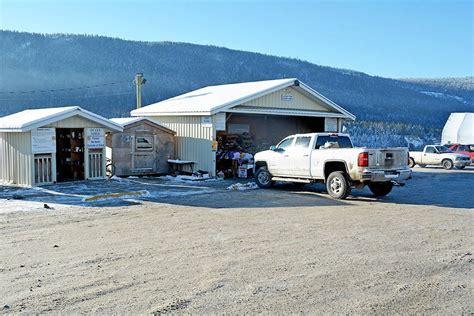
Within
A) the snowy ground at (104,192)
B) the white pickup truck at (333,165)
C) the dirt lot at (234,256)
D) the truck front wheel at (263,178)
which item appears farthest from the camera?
the truck front wheel at (263,178)

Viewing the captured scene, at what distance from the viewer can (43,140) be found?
675 inches

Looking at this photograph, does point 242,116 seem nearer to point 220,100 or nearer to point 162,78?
point 220,100

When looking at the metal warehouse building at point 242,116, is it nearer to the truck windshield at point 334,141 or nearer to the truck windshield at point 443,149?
the truck windshield at point 334,141

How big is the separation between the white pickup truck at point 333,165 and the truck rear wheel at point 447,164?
49.3ft

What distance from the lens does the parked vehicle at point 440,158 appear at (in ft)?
95.0

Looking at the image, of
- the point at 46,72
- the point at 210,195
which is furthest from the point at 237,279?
the point at 46,72

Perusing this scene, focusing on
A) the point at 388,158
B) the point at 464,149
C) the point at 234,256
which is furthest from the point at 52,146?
the point at 464,149

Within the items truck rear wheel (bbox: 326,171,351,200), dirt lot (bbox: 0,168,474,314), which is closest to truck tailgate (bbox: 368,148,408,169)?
truck rear wheel (bbox: 326,171,351,200)

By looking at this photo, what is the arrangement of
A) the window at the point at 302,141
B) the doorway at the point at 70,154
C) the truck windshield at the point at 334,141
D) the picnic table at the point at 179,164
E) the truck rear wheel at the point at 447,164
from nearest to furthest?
the truck windshield at the point at 334,141
the window at the point at 302,141
the doorway at the point at 70,154
the picnic table at the point at 179,164
the truck rear wheel at the point at 447,164

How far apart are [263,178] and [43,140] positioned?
7.39 m

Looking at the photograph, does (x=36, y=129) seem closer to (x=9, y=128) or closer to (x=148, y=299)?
(x=9, y=128)

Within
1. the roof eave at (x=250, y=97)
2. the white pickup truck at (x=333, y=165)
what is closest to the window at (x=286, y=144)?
the white pickup truck at (x=333, y=165)

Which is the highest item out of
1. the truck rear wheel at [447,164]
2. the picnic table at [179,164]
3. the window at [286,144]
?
the window at [286,144]

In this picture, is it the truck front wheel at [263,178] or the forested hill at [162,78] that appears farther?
the forested hill at [162,78]
